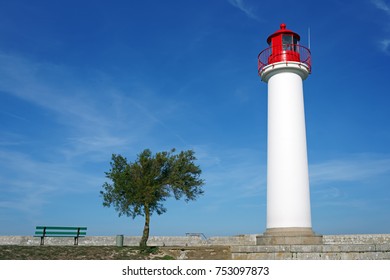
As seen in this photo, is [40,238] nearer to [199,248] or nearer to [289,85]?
[199,248]

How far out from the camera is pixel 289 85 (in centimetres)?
1864

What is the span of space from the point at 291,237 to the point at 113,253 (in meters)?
8.62

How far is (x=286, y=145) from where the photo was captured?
17891 millimetres

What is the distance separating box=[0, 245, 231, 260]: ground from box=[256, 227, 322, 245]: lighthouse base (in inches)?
102

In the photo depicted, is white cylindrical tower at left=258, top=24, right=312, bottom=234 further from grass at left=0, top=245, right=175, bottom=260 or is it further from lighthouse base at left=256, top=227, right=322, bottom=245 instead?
grass at left=0, top=245, right=175, bottom=260

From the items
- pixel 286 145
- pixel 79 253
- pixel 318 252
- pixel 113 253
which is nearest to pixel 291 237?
pixel 318 252

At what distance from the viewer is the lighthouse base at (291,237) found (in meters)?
16.5

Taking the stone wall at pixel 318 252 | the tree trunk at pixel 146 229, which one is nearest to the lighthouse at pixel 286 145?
the stone wall at pixel 318 252

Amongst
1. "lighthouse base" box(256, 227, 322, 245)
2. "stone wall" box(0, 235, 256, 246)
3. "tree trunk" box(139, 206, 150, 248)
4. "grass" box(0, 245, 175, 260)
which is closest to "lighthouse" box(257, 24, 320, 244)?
"lighthouse base" box(256, 227, 322, 245)

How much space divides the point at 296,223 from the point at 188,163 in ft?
28.5

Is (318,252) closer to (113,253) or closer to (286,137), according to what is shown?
(286,137)

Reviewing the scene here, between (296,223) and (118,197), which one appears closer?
(296,223)
